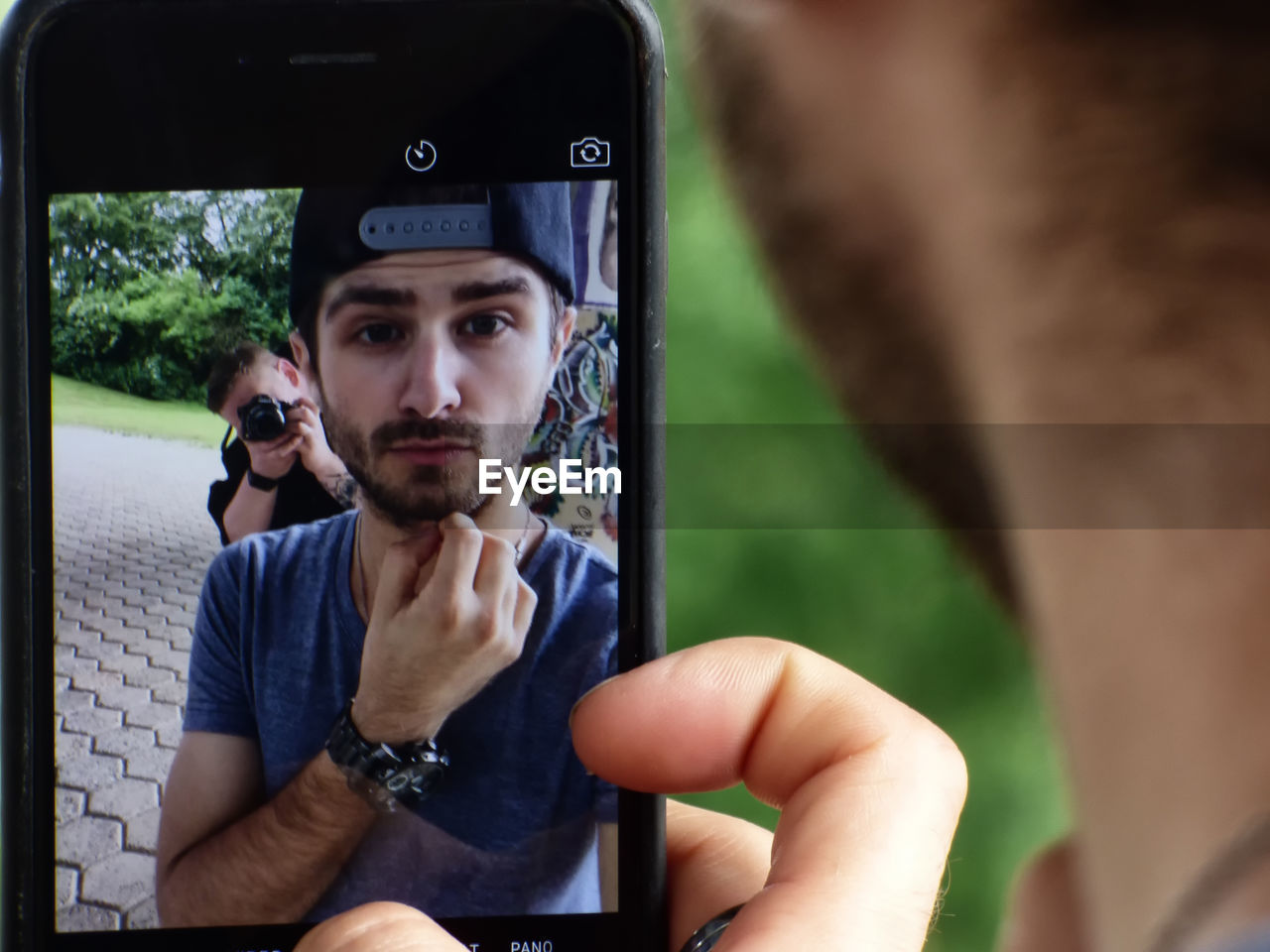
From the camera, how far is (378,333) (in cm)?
39

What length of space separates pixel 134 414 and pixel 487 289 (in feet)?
0.45

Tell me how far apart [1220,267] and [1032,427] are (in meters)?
0.07

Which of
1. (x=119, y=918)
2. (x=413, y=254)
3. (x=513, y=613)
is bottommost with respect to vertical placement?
(x=119, y=918)

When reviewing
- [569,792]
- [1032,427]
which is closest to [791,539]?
[569,792]

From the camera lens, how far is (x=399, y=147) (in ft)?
1.30

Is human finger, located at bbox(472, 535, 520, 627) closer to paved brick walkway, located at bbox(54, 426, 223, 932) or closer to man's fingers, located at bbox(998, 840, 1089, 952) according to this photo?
paved brick walkway, located at bbox(54, 426, 223, 932)

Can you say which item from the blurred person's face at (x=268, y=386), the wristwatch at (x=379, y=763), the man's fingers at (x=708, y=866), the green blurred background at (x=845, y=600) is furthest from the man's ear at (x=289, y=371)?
the green blurred background at (x=845, y=600)

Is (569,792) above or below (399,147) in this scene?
below

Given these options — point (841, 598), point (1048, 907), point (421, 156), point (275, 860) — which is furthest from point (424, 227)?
point (841, 598)

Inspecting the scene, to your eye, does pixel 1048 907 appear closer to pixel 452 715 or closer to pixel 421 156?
pixel 452 715

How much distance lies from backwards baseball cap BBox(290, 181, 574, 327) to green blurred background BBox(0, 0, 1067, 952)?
0.47 m

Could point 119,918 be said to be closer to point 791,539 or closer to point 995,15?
point 995,15

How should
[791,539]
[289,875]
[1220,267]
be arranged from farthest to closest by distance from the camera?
[791,539] → [289,875] → [1220,267]

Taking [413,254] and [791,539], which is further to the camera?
[791,539]
